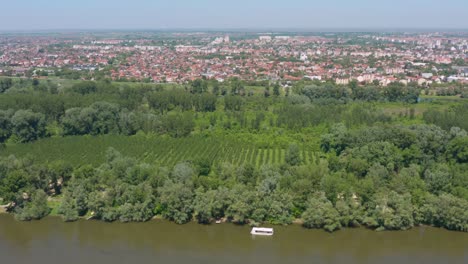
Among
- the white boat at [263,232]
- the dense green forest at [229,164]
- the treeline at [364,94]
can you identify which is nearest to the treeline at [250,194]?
the dense green forest at [229,164]

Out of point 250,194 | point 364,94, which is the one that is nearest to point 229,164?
point 250,194

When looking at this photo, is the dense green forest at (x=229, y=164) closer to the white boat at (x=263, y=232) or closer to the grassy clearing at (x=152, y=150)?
the grassy clearing at (x=152, y=150)

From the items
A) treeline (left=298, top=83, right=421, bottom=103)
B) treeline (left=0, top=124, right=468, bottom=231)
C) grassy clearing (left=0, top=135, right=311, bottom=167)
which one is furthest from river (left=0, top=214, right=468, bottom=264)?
treeline (left=298, top=83, right=421, bottom=103)

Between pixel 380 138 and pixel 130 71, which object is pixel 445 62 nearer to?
pixel 130 71

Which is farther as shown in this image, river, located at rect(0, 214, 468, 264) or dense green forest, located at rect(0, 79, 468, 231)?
dense green forest, located at rect(0, 79, 468, 231)

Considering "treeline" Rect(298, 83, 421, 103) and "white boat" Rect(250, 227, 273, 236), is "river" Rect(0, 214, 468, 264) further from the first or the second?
"treeline" Rect(298, 83, 421, 103)

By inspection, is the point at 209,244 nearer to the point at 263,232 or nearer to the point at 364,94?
the point at 263,232
